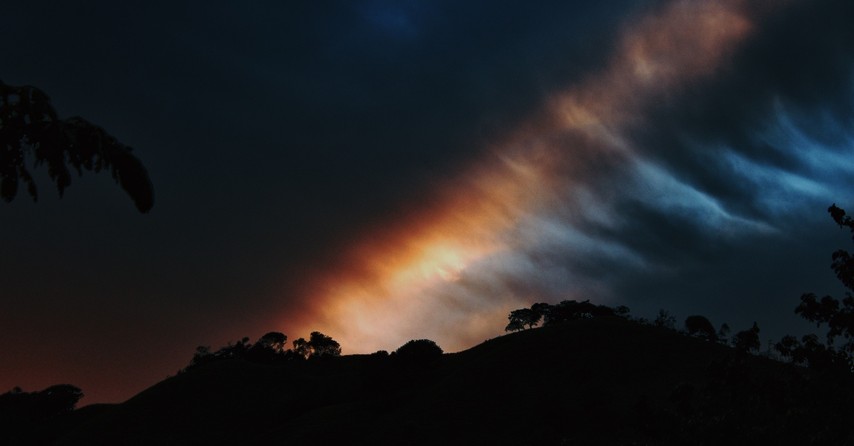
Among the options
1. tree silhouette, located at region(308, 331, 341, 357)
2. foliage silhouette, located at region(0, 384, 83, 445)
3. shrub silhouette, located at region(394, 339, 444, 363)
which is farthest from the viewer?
tree silhouette, located at region(308, 331, 341, 357)

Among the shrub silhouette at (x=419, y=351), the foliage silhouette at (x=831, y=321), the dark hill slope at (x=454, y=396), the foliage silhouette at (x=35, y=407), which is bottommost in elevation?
the foliage silhouette at (x=831, y=321)

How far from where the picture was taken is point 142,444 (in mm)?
88625

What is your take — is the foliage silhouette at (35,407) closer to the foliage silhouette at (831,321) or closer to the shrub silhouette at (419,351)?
the shrub silhouette at (419,351)

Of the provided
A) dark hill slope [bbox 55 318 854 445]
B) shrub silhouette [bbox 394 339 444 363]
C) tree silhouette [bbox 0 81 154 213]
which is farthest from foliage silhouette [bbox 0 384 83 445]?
tree silhouette [bbox 0 81 154 213]

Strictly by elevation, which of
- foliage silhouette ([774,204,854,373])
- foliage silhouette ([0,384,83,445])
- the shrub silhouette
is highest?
foliage silhouette ([0,384,83,445])

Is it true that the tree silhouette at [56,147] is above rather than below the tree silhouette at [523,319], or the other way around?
below

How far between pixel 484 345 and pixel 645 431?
8370cm

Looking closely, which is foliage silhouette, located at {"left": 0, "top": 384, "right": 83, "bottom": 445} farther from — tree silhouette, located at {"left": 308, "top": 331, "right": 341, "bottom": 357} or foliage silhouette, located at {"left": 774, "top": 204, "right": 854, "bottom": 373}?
foliage silhouette, located at {"left": 774, "top": 204, "right": 854, "bottom": 373}

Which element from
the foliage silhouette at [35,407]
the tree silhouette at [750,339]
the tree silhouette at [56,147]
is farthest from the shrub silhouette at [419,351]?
the tree silhouette at [56,147]

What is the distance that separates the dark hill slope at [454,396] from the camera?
227 ft

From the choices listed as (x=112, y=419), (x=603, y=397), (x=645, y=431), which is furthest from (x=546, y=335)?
(x=645, y=431)

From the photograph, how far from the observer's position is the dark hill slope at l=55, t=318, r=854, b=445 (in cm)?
6925

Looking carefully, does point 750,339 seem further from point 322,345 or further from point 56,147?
point 322,345

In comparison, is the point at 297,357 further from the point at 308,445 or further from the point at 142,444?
the point at 308,445
